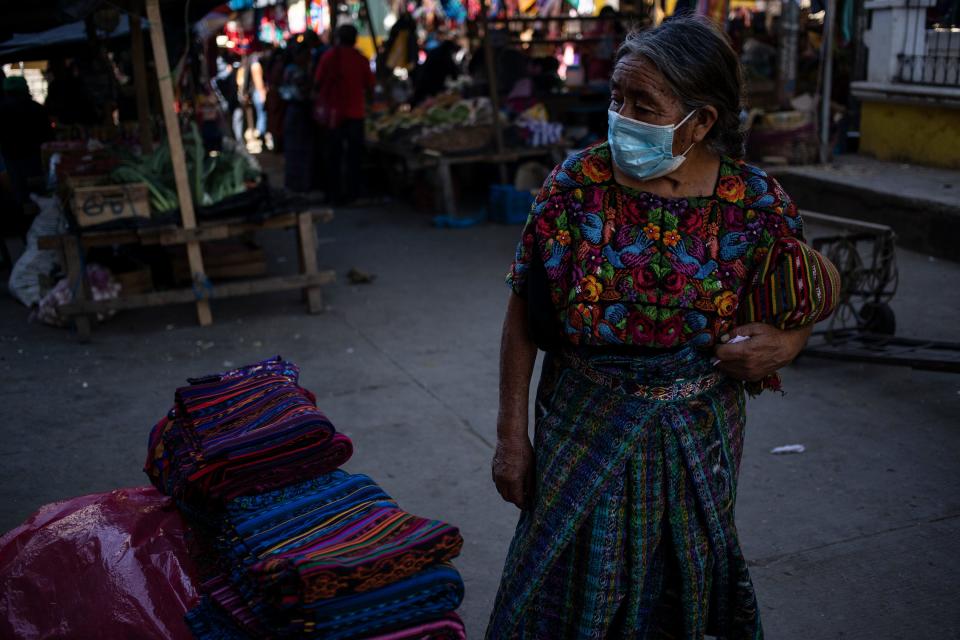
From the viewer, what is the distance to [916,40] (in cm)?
900

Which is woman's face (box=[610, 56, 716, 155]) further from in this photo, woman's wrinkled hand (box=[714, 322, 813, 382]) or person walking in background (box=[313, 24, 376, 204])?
person walking in background (box=[313, 24, 376, 204])

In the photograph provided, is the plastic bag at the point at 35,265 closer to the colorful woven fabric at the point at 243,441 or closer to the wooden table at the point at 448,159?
the wooden table at the point at 448,159

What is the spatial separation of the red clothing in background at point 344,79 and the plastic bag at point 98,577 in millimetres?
8501

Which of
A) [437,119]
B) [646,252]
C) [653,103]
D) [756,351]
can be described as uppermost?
[653,103]

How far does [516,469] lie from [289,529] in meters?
0.52

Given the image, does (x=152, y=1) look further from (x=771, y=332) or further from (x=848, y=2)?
(x=848, y=2)

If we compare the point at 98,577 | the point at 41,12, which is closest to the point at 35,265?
the point at 41,12

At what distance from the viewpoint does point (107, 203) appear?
602 centimetres

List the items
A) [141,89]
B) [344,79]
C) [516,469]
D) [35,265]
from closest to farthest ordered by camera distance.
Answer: [516,469] → [35,265] → [141,89] → [344,79]

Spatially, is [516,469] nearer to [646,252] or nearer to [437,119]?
[646,252]

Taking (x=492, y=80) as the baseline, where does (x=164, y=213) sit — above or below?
below

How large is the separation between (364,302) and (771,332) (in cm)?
514

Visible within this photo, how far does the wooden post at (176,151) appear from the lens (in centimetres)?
577

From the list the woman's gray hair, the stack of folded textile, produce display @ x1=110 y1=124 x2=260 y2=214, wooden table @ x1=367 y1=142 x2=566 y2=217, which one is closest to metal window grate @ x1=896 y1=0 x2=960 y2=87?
wooden table @ x1=367 y1=142 x2=566 y2=217
